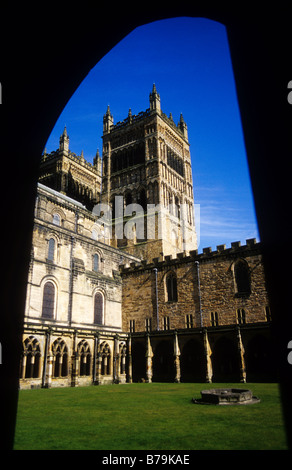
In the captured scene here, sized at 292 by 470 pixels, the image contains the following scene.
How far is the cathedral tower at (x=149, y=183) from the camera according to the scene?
45.4 metres

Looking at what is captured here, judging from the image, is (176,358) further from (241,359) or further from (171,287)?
(171,287)

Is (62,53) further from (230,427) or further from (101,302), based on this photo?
(101,302)

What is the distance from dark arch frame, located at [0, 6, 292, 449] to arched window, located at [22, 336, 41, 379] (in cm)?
2011

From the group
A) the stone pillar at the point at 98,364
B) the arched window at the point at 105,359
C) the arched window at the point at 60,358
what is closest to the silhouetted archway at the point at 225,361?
the arched window at the point at 105,359

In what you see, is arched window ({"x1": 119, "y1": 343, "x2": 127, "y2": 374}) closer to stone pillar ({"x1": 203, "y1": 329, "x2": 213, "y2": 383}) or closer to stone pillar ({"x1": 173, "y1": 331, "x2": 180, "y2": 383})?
stone pillar ({"x1": 173, "y1": 331, "x2": 180, "y2": 383})

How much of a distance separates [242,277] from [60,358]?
15.3 m

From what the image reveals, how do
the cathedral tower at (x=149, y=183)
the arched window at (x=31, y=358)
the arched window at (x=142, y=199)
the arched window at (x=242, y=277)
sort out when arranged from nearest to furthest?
the arched window at (x=31, y=358) → the arched window at (x=242, y=277) → the cathedral tower at (x=149, y=183) → the arched window at (x=142, y=199)

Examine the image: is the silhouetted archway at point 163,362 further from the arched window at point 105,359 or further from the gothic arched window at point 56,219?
the gothic arched window at point 56,219

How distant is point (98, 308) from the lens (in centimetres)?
3019

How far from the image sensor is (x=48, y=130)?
2.92 metres

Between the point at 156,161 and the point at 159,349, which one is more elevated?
the point at 156,161

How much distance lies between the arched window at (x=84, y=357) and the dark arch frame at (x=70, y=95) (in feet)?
74.9
